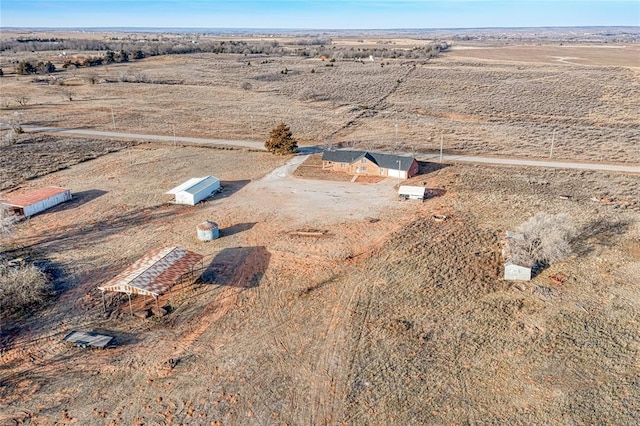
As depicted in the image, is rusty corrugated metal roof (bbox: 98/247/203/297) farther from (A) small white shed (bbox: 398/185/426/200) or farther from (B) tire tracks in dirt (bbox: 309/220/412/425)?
(A) small white shed (bbox: 398/185/426/200)

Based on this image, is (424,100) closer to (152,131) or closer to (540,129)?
(540,129)

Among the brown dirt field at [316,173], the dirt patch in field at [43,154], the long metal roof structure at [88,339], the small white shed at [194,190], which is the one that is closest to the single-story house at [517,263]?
the brown dirt field at [316,173]

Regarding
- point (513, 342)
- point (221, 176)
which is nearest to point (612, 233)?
point (513, 342)

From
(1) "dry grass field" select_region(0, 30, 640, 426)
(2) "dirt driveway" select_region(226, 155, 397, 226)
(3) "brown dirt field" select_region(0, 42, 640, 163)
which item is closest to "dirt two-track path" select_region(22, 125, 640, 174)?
(3) "brown dirt field" select_region(0, 42, 640, 163)

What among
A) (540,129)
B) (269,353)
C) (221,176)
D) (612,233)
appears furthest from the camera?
(540,129)

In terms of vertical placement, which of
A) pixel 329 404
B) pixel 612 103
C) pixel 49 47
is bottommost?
pixel 329 404

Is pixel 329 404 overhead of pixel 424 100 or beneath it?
beneath

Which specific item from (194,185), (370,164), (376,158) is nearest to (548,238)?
(370,164)
